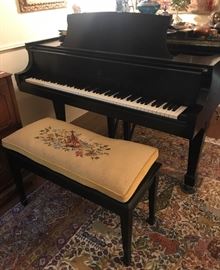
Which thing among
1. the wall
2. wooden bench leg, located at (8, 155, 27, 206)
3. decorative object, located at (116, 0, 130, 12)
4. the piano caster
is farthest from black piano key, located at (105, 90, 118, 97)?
decorative object, located at (116, 0, 130, 12)

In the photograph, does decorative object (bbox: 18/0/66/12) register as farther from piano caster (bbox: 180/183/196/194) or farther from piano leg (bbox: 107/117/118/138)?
piano caster (bbox: 180/183/196/194)

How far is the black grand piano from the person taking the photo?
4.66ft

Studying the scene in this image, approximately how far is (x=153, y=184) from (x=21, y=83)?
4.55ft

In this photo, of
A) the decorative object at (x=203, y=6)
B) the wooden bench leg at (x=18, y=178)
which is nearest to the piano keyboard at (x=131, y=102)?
the wooden bench leg at (x=18, y=178)

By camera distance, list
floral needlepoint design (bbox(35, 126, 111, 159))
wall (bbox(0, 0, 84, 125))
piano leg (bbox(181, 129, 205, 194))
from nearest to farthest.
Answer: floral needlepoint design (bbox(35, 126, 111, 159)), piano leg (bbox(181, 129, 205, 194)), wall (bbox(0, 0, 84, 125))

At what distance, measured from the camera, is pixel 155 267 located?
4.55 feet

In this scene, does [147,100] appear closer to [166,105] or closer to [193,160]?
[166,105]

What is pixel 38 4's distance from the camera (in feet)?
7.42

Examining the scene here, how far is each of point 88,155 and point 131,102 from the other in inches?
18.4

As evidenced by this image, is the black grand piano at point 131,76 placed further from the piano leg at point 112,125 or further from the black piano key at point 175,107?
the piano leg at point 112,125

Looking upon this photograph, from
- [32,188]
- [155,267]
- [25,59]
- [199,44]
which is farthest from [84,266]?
[25,59]

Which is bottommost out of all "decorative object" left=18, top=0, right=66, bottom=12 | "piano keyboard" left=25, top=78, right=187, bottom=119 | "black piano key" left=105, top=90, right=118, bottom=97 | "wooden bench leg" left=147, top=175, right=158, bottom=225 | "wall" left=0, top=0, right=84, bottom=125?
"wooden bench leg" left=147, top=175, right=158, bottom=225

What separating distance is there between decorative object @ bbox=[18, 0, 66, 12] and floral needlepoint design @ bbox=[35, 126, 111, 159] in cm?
119

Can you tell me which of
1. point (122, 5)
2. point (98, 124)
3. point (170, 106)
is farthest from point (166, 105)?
point (122, 5)
